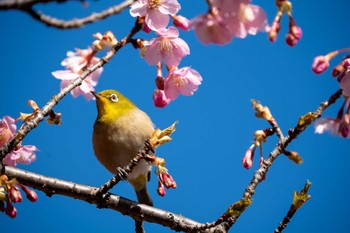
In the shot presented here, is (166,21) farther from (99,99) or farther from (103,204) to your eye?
(99,99)

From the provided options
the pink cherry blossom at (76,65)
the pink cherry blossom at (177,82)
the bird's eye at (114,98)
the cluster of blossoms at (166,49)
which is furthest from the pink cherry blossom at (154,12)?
the bird's eye at (114,98)

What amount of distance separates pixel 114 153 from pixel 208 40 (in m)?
3.19

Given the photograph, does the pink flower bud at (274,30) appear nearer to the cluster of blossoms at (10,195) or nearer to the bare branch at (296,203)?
the bare branch at (296,203)

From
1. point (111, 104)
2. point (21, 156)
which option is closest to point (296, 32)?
point (21, 156)

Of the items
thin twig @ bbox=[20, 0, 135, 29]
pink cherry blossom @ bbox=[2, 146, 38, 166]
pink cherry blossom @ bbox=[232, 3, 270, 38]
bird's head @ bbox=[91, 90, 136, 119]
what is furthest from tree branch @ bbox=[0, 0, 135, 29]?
bird's head @ bbox=[91, 90, 136, 119]

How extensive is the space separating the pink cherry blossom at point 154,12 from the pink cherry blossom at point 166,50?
0.38 ft

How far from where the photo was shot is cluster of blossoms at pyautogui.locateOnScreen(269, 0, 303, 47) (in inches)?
83.4

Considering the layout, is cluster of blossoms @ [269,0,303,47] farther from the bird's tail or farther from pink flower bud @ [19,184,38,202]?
the bird's tail

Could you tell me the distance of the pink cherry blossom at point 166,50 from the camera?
3.14 meters

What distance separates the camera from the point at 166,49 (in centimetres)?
320

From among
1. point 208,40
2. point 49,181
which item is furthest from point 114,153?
point 208,40

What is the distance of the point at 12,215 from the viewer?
3.07 meters

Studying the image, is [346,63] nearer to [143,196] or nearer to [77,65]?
[77,65]

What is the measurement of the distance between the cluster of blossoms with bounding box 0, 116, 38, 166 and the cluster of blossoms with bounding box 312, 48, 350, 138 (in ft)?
6.93
